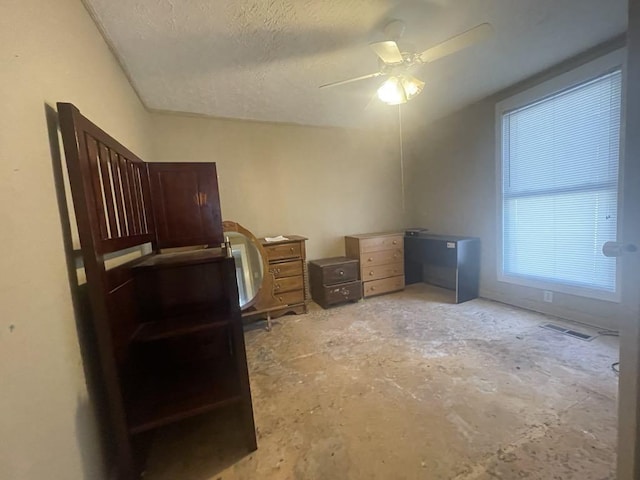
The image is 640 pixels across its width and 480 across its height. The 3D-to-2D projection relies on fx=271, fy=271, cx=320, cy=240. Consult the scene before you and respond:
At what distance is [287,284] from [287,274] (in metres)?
0.12

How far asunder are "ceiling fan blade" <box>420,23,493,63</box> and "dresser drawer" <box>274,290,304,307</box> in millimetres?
2500

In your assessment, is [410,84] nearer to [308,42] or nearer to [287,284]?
[308,42]

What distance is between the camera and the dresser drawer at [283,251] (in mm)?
3055

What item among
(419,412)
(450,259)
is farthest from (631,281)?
(450,259)

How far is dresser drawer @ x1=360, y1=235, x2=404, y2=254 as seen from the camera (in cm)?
357

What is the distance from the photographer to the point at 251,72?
2246 mm

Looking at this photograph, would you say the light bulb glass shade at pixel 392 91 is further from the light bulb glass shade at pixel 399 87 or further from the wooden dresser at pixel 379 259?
the wooden dresser at pixel 379 259

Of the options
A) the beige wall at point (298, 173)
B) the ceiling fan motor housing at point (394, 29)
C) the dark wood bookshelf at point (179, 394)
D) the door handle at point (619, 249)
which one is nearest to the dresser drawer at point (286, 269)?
the beige wall at point (298, 173)

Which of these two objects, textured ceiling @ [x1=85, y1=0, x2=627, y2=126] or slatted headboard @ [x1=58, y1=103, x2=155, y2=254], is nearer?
slatted headboard @ [x1=58, y1=103, x2=155, y2=254]

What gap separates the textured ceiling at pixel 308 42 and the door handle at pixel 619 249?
161cm

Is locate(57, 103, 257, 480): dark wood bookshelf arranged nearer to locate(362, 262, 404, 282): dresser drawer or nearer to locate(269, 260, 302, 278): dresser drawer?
locate(269, 260, 302, 278): dresser drawer

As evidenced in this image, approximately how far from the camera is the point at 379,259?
369 centimetres

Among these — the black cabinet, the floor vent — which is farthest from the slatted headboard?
the floor vent

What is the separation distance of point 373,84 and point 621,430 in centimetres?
272
